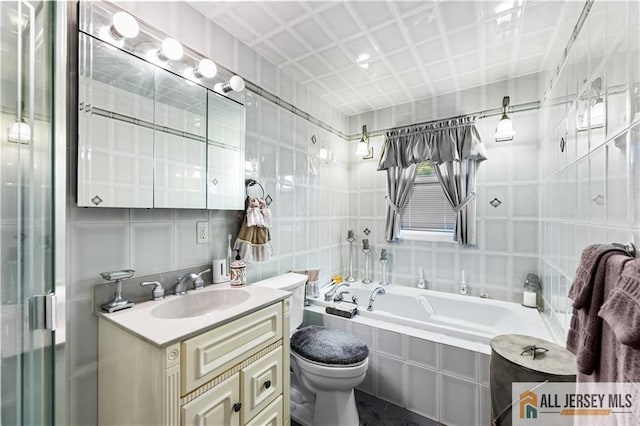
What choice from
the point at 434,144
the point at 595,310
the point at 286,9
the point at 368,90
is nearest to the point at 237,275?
the point at 595,310

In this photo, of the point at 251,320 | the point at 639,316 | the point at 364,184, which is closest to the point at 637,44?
the point at 639,316

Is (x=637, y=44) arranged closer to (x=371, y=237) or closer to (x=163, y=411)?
(x=163, y=411)

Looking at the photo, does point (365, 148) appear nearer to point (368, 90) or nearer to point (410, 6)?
point (368, 90)

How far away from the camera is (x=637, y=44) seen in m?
0.73

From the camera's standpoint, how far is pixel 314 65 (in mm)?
2072

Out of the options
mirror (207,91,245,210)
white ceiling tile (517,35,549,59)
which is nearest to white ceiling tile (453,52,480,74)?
white ceiling tile (517,35,549,59)

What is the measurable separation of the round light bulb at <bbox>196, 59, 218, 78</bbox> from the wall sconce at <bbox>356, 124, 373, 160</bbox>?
64.3 inches

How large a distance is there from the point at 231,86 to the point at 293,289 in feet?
4.51

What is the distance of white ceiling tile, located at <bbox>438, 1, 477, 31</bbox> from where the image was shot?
1439mm

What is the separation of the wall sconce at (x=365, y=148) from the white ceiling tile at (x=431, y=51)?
3.08 ft

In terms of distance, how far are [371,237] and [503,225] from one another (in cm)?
125

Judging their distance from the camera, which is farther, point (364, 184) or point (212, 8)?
point (364, 184)

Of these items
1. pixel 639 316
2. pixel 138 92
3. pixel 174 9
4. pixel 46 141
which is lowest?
pixel 639 316

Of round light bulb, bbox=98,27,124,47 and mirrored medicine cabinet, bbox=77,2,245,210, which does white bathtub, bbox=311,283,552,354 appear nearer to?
mirrored medicine cabinet, bbox=77,2,245,210
